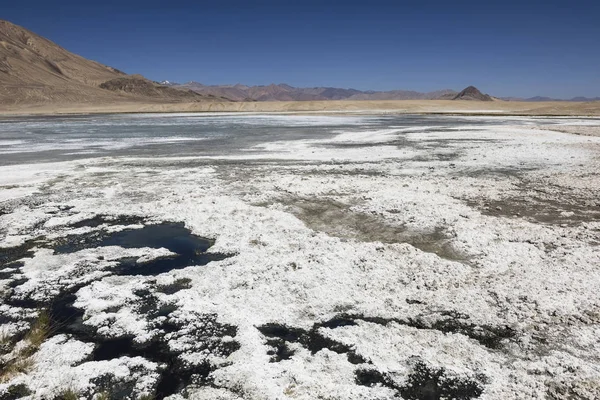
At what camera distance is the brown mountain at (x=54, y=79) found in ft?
343

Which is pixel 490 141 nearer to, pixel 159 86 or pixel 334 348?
pixel 334 348

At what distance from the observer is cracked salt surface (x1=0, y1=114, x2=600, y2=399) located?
13.2 feet

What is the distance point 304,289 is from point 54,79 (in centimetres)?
14405

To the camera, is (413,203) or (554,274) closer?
(554,274)

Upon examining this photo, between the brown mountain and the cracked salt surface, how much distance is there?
11048 centimetres

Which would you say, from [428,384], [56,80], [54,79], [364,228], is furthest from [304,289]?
[54,79]

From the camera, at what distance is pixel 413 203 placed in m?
9.81

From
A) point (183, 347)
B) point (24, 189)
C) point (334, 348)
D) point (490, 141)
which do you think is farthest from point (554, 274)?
point (490, 141)

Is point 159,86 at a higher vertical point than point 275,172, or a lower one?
higher

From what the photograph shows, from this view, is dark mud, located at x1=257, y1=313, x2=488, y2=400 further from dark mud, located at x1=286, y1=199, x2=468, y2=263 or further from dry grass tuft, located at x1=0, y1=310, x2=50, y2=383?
dry grass tuft, located at x1=0, y1=310, x2=50, y2=383

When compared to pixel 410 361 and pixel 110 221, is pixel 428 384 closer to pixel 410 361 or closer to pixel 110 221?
pixel 410 361

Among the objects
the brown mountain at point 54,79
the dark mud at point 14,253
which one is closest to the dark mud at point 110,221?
the dark mud at point 14,253

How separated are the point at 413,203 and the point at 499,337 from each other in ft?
17.8

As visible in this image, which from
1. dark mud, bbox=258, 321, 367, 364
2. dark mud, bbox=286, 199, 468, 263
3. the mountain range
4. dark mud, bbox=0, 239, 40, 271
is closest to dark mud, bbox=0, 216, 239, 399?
dark mud, bbox=0, 239, 40, 271
